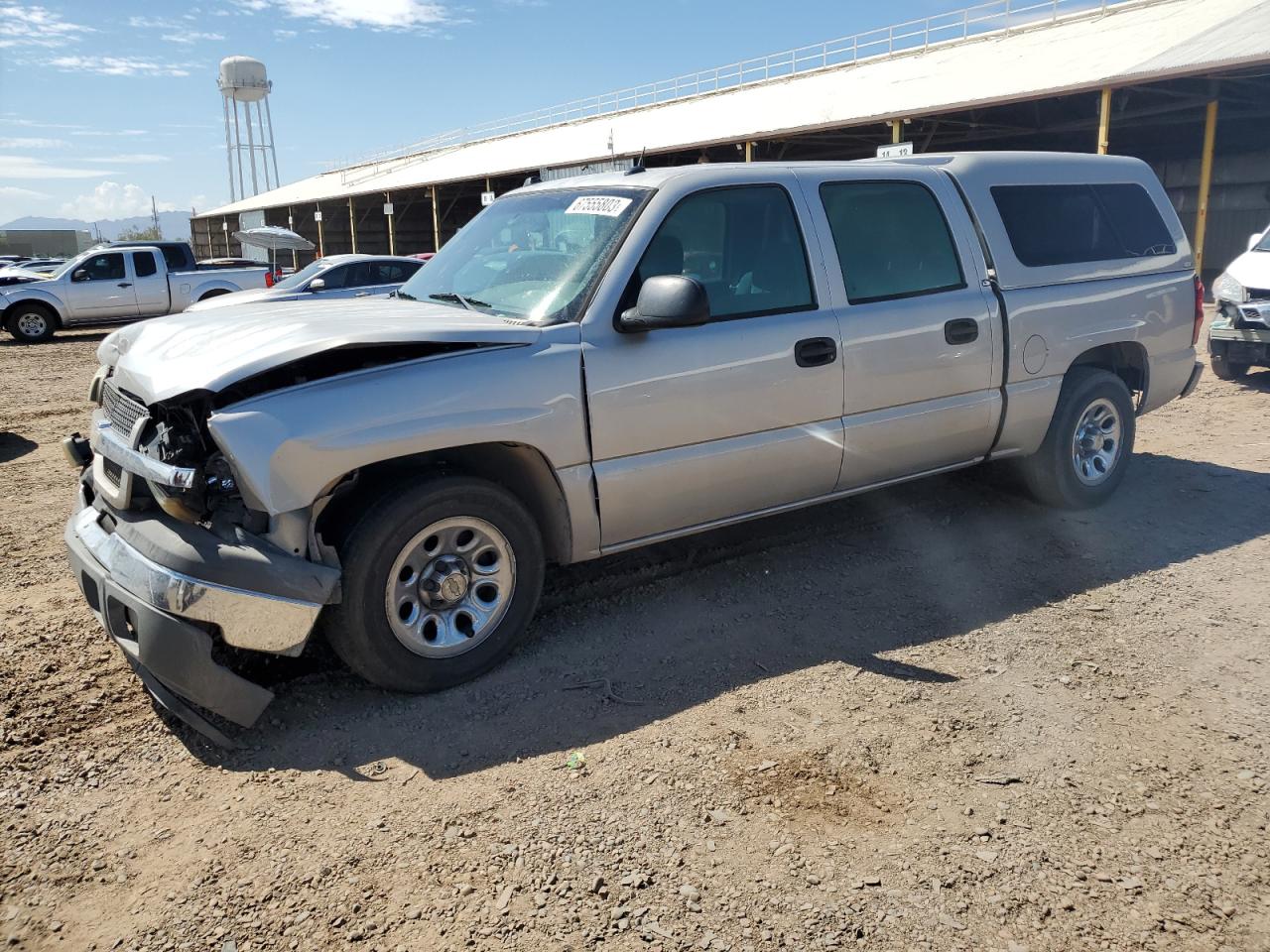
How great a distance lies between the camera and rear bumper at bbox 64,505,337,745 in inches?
126

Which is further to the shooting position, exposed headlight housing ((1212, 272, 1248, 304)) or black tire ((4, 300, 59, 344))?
black tire ((4, 300, 59, 344))

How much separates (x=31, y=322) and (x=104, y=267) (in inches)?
68.7

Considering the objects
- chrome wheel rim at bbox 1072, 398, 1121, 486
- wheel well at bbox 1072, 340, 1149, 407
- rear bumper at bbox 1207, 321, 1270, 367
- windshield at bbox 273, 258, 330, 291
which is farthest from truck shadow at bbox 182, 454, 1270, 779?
windshield at bbox 273, 258, 330, 291

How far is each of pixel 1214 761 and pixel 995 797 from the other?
0.81 metres

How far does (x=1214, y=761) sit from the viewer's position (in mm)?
3207

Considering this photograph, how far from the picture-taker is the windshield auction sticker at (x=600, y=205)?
166 inches

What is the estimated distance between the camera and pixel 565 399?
3.77m

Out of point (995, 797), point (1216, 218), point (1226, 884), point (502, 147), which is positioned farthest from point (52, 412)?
point (502, 147)

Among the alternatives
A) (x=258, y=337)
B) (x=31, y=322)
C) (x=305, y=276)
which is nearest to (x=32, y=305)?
(x=31, y=322)

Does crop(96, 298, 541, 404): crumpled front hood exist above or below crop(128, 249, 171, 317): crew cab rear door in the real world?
below

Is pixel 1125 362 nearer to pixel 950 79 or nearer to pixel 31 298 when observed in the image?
pixel 950 79

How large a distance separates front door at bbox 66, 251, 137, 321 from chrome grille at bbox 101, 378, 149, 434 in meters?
17.4

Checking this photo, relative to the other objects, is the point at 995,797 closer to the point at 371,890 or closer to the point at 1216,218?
the point at 371,890

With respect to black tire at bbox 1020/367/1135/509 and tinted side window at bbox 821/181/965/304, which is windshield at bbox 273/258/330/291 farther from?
black tire at bbox 1020/367/1135/509
